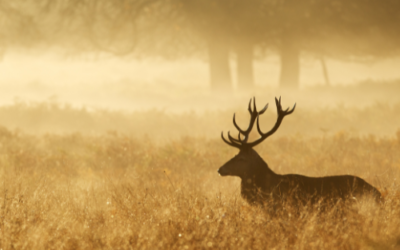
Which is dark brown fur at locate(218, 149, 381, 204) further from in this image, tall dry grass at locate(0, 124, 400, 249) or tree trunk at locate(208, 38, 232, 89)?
tree trunk at locate(208, 38, 232, 89)

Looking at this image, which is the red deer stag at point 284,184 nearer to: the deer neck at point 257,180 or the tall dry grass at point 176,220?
the deer neck at point 257,180

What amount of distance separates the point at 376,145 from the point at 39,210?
8.25 metres

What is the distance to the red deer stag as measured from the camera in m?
5.04

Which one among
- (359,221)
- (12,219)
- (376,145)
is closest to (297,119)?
(376,145)

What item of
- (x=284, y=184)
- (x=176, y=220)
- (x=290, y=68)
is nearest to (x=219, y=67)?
(x=290, y=68)

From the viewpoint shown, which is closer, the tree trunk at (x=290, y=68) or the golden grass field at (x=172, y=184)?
the golden grass field at (x=172, y=184)

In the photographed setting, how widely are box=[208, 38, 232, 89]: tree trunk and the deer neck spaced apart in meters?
16.1

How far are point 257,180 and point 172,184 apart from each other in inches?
50.2

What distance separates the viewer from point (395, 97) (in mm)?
19859

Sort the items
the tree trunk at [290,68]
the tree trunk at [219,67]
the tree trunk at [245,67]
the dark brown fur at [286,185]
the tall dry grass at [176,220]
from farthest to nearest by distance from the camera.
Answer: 1. the tree trunk at [290,68]
2. the tree trunk at [245,67]
3. the tree trunk at [219,67]
4. the dark brown fur at [286,185]
5. the tall dry grass at [176,220]

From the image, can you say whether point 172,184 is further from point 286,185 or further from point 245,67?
point 245,67

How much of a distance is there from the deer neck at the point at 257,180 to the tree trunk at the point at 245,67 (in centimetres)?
1665

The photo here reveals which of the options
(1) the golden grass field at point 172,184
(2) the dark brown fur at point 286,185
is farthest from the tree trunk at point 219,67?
(2) the dark brown fur at point 286,185

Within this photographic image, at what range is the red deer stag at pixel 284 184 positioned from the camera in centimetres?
504
